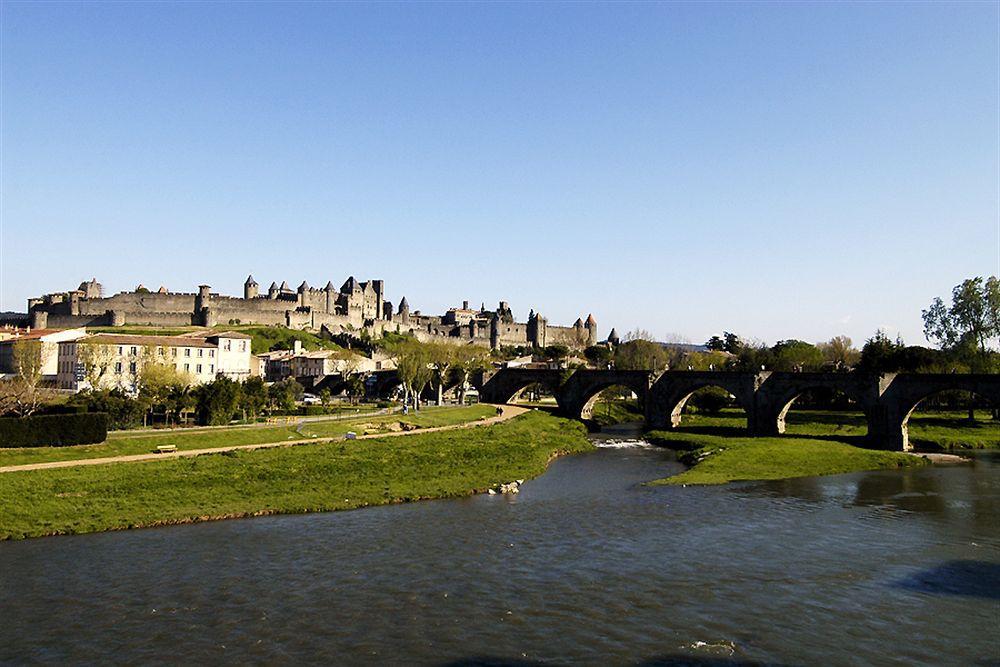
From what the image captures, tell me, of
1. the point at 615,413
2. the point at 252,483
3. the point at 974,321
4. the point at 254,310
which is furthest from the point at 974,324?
the point at 254,310

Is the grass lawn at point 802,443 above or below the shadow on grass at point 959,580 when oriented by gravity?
above

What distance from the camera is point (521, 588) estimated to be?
72.3 ft

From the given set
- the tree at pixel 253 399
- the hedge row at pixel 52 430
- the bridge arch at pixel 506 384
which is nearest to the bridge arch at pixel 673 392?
the bridge arch at pixel 506 384

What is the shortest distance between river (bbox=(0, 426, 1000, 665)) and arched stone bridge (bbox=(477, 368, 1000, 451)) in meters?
26.2

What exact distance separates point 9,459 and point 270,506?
1429cm

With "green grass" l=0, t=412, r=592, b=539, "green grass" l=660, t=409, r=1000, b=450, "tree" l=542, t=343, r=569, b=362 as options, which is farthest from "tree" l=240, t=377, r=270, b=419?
"tree" l=542, t=343, r=569, b=362

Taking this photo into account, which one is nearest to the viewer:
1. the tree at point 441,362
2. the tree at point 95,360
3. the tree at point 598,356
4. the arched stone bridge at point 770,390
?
the arched stone bridge at point 770,390

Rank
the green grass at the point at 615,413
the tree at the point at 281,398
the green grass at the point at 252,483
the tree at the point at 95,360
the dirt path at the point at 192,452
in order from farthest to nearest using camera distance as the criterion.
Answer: the green grass at the point at 615,413, the tree at the point at 281,398, the tree at the point at 95,360, the dirt path at the point at 192,452, the green grass at the point at 252,483

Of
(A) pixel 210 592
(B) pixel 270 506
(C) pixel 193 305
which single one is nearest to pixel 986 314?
(B) pixel 270 506

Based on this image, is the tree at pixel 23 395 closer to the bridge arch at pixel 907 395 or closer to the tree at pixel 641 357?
the bridge arch at pixel 907 395

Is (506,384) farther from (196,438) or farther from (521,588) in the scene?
(521,588)

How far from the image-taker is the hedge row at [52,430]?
3841 centimetres

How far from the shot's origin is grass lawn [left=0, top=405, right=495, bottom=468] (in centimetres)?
3703

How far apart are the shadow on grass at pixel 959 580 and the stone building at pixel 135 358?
55510mm
